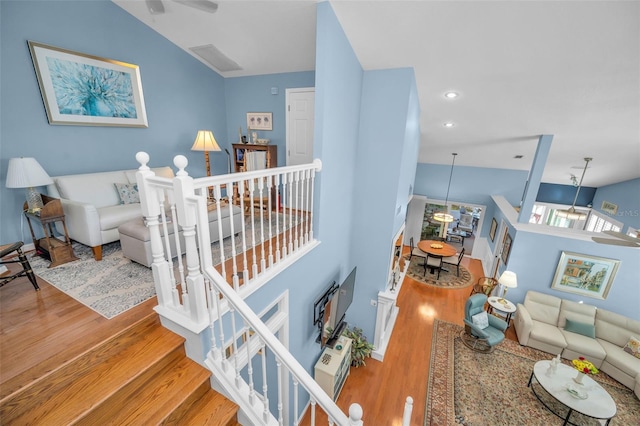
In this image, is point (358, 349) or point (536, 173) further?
point (536, 173)

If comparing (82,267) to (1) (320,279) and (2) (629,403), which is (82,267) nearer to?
(1) (320,279)

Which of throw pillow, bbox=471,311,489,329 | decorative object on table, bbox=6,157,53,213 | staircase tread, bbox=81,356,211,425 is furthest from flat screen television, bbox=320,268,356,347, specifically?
decorative object on table, bbox=6,157,53,213

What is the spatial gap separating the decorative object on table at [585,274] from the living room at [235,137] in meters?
0.14

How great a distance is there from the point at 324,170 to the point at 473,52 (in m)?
2.39

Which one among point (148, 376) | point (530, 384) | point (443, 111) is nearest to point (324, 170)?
point (148, 376)

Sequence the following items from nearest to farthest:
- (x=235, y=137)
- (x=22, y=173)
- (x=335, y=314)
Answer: (x=22, y=173) → (x=335, y=314) → (x=235, y=137)

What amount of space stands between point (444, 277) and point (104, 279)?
7865 millimetres

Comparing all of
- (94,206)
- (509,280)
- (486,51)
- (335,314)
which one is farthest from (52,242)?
(509,280)

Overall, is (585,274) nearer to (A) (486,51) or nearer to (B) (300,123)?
(A) (486,51)

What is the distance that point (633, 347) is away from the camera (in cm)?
404

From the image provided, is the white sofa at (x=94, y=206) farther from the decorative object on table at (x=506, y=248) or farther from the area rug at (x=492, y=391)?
the decorative object on table at (x=506, y=248)

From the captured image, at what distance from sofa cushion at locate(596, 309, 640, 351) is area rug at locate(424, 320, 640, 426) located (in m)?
0.67

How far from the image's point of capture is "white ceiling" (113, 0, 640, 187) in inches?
97.6

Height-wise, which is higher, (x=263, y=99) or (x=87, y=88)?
(x=263, y=99)
